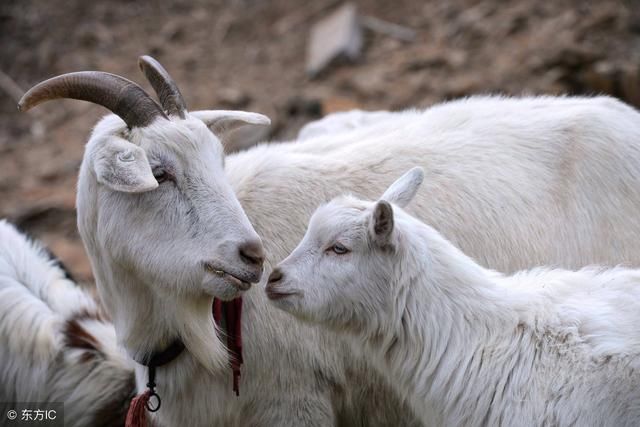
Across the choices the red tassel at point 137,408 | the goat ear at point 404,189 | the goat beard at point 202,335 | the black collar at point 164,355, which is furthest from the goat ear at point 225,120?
the red tassel at point 137,408

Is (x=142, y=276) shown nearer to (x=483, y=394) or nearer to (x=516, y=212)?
(x=483, y=394)

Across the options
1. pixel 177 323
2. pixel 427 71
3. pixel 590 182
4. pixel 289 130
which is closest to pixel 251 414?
pixel 177 323

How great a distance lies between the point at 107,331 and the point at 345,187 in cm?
209

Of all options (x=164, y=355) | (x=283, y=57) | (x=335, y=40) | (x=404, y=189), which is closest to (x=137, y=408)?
(x=164, y=355)

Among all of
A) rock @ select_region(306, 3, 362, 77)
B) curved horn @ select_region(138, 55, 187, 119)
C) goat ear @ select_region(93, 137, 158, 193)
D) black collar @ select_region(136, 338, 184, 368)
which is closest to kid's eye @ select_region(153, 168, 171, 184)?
goat ear @ select_region(93, 137, 158, 193)

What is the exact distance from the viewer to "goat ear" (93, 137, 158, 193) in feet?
13.2

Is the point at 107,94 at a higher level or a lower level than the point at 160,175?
higher

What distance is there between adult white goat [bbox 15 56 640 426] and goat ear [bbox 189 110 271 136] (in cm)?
1

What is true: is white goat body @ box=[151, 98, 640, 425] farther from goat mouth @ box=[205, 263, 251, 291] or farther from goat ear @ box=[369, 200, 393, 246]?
goat ear @ box=[369, 200, 393, 246]

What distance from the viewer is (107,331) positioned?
5965 millimetres

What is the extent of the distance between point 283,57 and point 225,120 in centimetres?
731

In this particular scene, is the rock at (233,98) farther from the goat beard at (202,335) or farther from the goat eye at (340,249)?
the goat eye at (340,249)

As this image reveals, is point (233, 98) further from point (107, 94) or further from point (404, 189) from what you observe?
point (404, 189)

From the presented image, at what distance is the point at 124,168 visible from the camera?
4055 mm
